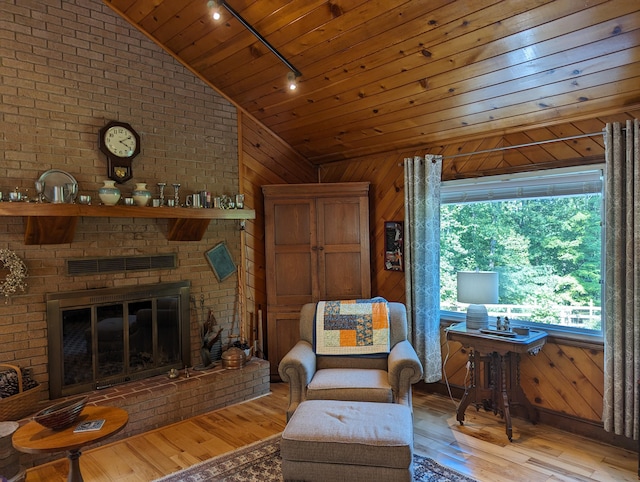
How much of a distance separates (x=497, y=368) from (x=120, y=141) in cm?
347

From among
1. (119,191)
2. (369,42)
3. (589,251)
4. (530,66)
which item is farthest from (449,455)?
(119,191)

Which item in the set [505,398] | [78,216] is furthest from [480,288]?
[78,216]

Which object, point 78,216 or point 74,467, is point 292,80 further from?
point 74,467

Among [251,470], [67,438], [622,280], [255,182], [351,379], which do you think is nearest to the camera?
[67,438]

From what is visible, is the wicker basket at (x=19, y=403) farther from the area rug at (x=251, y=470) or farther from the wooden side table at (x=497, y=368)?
the wooden side table at (x=497, y=368)

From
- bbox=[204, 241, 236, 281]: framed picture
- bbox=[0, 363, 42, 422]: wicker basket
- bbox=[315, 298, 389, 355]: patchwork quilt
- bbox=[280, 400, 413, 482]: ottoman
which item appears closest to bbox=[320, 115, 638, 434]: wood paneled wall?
bbox=[315, 298, 389, 355]: patchwork quilt

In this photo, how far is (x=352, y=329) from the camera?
3559 mm

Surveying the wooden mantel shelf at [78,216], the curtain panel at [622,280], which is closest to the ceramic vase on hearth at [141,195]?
the wooden mantel shelf at [78,216]

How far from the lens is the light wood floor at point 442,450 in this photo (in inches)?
110

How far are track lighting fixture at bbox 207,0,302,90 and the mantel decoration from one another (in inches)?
84.1

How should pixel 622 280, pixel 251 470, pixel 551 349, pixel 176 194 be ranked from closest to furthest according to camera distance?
pixel 251 470
pixel 622 280
pixel 551 349
pixel 176 194

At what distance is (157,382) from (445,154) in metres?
3.13

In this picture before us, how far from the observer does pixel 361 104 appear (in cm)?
386

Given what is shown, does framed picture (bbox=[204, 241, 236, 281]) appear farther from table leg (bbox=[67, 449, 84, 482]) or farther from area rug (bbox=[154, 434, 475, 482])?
table leg (bbox=[67, 449, 84, 482])
